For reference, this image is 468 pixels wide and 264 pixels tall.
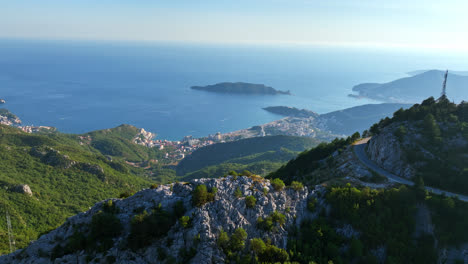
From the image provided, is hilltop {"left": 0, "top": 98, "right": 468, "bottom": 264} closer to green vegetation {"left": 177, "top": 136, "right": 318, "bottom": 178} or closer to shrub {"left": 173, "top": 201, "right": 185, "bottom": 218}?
shrub {"left": 173, "top": 201, "right": 185, "bottom": 218}

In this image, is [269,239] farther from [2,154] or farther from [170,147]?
[170,147]

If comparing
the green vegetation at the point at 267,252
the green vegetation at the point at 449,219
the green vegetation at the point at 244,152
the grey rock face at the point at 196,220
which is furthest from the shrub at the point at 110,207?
the green vegetation at the point at 244,152

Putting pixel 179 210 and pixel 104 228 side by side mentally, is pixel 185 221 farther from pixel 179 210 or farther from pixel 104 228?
pixel 104 228

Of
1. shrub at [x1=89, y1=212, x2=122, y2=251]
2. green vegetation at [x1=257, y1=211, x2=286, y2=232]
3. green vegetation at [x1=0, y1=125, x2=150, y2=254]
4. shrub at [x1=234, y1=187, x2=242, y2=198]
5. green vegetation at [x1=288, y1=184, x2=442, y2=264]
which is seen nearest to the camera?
green vegetation at [x1=288, y1=184, x2=442, y2=264]

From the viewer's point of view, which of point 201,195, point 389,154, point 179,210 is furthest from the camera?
point 389,154

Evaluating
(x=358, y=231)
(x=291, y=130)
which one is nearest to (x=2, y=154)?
(x=358, y=231)

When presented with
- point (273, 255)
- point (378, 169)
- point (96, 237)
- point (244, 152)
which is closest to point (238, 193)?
point (273, 255)

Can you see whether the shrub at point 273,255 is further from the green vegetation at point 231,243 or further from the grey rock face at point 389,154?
the grey rock face at point 389,154

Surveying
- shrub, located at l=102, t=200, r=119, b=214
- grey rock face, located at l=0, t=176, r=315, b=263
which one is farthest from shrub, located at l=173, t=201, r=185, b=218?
shrub, located at l=102, t=200, r=119, b=214
